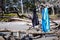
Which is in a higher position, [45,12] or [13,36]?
[45,12]

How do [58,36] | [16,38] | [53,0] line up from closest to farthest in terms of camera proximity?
[58,36] → [16,38] → [53,0]

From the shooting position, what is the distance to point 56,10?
1592 inches

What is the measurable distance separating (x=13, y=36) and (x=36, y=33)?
3.34ft

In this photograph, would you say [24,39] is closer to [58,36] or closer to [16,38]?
[16,38]

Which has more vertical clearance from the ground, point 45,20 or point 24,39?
point 45,20

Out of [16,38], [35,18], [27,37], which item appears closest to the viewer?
[16,38]

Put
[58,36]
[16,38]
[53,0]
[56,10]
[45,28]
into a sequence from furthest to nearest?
[56,10] → [53,0] → [45,28] → [16,38] → [58,36]

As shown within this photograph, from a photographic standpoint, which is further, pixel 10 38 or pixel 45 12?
pixel 45 12

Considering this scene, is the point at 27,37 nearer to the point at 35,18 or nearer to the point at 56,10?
the point at 35,18

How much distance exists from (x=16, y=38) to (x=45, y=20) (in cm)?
214

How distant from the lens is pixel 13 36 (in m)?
8.05

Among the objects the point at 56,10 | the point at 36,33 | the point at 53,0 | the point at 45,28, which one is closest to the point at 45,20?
the point at 45,28

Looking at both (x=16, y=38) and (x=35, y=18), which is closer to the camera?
(x=16, y=38)

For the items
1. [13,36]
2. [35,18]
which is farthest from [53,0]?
[13,36]
